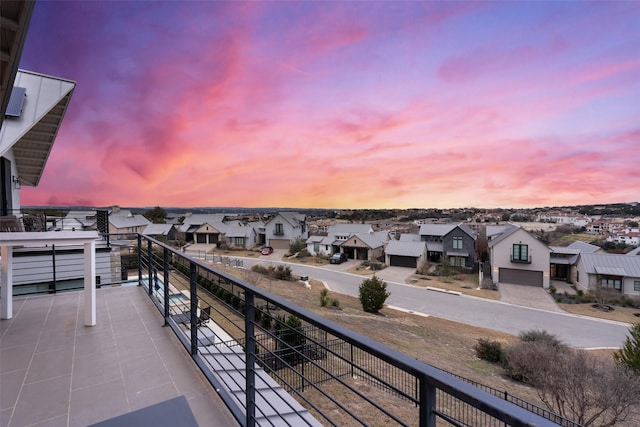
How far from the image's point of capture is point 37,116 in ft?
22.3

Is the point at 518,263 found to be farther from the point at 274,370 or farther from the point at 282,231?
the point at 274,370

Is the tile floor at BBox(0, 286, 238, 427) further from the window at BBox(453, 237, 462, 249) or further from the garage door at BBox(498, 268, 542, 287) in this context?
the window at BBox(453, 237, 462, 249)

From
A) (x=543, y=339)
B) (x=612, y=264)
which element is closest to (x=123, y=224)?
(x=543, y=339)

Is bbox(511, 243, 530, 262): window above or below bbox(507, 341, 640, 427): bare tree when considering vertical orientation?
above

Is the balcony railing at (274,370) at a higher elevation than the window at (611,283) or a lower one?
higher

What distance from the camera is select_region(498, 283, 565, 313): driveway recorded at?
750 inches

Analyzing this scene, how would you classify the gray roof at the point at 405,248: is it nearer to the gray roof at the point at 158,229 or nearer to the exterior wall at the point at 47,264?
the exterior wall at the point at 47,264

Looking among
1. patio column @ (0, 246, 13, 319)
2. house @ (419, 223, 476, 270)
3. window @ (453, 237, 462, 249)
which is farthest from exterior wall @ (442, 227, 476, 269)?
patio column @ (0, 246, 13, 319)

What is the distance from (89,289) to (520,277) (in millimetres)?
28322

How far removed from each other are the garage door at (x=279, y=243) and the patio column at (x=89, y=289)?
121ft

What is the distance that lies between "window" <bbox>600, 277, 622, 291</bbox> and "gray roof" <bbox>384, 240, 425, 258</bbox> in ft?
42.9

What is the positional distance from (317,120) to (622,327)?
19.7 metres

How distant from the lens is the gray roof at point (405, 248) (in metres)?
29.7

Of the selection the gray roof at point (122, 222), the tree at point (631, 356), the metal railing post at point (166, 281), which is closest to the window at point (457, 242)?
the tree at point (631, 356)
